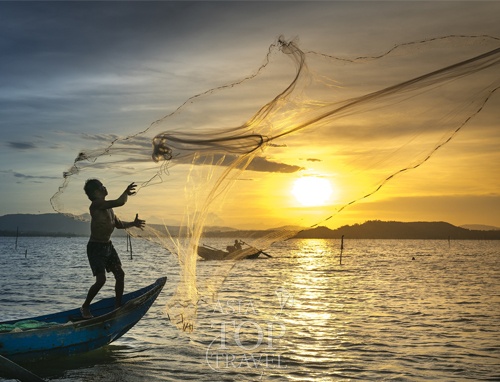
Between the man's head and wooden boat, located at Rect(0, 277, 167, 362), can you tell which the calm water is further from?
the man's head

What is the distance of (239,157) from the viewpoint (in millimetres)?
8492

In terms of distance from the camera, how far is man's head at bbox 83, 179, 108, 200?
8.91 metres

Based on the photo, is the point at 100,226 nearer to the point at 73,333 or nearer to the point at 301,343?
the point at 73,333

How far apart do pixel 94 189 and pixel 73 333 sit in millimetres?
3029

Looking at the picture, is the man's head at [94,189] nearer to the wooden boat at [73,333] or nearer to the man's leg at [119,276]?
the man's leg at [119,276]

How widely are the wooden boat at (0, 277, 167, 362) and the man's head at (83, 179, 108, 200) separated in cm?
266

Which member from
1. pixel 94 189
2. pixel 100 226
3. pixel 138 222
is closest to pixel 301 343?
pixel 138 222

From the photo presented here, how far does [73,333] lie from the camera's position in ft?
Answer: 31.5

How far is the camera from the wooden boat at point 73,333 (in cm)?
900

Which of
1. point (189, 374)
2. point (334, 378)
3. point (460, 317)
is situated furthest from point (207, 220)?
point (460, 317)

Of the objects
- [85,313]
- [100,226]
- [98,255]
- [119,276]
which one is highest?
[100,226]

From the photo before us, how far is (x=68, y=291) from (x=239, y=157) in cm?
2113

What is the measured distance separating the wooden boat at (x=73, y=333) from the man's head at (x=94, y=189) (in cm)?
266

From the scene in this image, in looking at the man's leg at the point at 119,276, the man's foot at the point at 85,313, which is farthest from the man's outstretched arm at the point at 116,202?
the man's foot at the point at 85,313
